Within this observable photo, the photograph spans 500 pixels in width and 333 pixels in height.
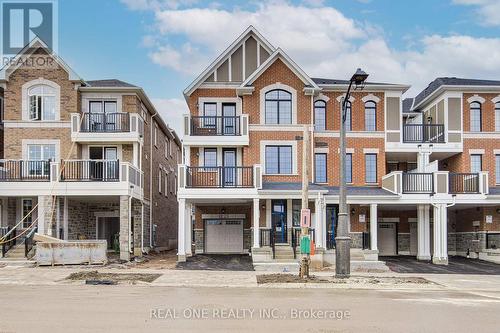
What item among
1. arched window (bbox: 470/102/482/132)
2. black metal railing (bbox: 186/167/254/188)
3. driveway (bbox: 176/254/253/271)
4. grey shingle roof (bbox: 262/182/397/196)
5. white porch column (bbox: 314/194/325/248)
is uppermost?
arched window (bbox: 470/102/482/132)

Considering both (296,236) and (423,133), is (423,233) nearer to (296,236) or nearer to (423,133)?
(423,133)

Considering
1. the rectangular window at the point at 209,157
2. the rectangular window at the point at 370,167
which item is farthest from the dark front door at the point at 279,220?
the rectangular window at the point at 370,167

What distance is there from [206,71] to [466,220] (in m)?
16.9

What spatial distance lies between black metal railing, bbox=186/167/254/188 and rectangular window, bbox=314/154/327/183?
4372mm

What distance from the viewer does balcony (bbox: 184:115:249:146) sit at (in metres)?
30.2

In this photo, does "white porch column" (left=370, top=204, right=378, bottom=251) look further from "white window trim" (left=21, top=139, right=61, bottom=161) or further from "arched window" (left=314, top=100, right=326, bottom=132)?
"white window trim" (left=21, top=139, right=61, bottom=161)

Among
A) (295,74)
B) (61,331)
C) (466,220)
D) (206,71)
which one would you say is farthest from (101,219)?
(61,331)

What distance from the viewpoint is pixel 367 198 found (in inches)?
1129

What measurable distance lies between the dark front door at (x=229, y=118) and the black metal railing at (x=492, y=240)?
1467cm

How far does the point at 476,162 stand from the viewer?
105 feet

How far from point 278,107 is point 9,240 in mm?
14783

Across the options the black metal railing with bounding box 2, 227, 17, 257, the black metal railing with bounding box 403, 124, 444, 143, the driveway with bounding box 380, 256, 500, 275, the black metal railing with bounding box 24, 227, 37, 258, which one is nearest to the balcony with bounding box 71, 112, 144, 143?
the black metal railing with bounding box 24, 227, 37, 258

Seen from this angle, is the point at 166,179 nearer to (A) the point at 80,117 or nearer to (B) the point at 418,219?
(A) the point at 80,117

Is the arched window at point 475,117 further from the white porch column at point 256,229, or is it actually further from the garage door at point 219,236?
the garage door at point 219,236
